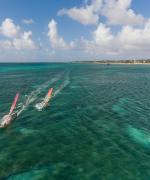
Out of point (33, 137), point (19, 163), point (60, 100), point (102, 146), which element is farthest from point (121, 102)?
point (19, 163)

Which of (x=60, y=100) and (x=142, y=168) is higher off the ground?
(x=60, y=100)

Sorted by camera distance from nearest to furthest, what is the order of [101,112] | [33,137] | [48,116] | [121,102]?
[33,137] → [48,116] → [101,112] → [121,102]

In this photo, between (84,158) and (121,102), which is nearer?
(84,158)

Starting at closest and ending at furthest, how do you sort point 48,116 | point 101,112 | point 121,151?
point 121,151
point 48,116
point 101,112

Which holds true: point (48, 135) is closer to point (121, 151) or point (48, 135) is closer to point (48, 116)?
point (48, 116)

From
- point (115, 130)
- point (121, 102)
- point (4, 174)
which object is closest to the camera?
point (4, 174)

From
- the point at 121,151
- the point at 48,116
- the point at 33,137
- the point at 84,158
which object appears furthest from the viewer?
the point at 48,116

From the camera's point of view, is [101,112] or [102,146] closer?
[102,146]

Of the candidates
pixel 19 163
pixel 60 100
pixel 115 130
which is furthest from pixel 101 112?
pixel 19 163

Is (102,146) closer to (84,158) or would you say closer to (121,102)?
(84,158)
